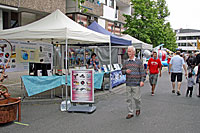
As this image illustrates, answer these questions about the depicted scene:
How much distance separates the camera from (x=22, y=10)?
17.6 metres

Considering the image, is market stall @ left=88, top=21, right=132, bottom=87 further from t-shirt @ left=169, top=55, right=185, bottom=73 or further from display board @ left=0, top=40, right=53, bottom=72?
display board @ left=0, top=40, right=53, bottom=72

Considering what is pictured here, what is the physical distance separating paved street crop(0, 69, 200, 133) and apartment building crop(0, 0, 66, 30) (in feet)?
34.2

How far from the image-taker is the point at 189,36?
9931 cm

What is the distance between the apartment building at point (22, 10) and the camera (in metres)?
15.5

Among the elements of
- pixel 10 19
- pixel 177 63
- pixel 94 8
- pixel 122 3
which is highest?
pixel 122 3

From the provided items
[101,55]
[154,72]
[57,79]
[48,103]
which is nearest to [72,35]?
[57,79]

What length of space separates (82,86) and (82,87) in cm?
3

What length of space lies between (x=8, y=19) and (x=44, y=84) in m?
12.1

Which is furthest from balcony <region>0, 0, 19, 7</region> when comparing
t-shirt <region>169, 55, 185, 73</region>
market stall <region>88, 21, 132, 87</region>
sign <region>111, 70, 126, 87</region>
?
t-shirt <region>169, 55, 185, 73</region>

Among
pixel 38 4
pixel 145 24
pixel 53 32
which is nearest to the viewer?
pixel 53 32

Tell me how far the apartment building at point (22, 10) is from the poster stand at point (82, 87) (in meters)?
10.7

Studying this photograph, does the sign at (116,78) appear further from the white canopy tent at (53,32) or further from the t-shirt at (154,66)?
the white canopy tent at (53,32)

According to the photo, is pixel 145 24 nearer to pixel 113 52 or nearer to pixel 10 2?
pixel 113 52

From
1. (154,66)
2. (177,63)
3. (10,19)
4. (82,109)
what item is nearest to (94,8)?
(10,19)
